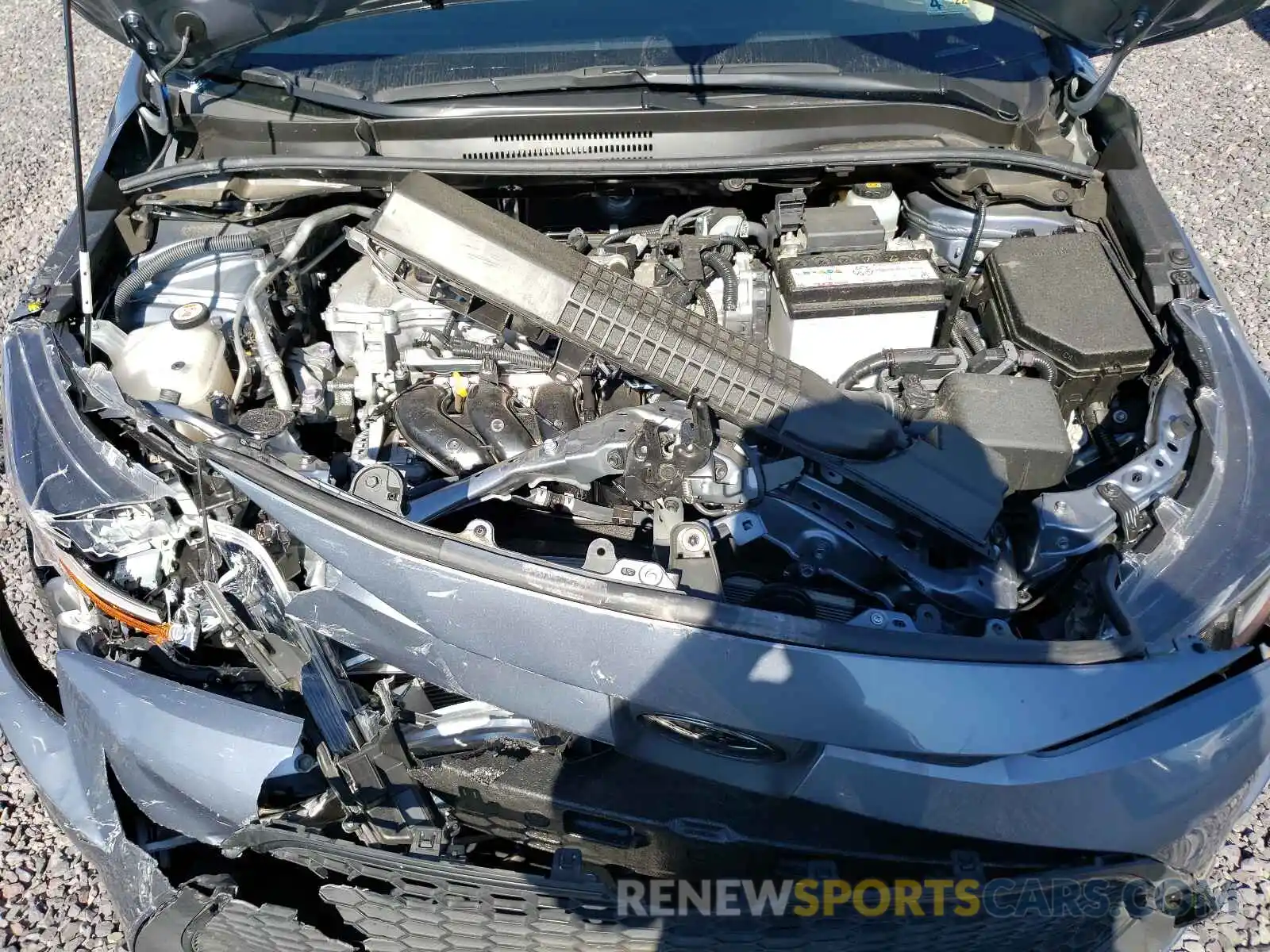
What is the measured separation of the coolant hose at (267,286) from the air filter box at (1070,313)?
67.5 inches

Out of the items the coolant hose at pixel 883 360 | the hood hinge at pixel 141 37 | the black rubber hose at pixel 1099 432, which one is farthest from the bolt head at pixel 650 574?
the hood hinge at pixel 141 37

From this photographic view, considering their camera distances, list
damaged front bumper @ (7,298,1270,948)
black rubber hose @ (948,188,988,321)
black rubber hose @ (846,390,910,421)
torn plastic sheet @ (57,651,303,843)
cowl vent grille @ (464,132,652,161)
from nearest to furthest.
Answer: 1. damaged front bumper @ (7,298,1270,948)
2. torn plastic sheet @ (57,651,303,843)
3. black rubber hose @ (846,390,910,421)
4. cowl vent grille @ (464,132,652,161)
5. black rubber hose @ (948,188,988,321)

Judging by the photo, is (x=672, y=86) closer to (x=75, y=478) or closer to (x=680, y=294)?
(x=680, y=294)

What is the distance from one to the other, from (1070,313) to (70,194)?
4.70 metres

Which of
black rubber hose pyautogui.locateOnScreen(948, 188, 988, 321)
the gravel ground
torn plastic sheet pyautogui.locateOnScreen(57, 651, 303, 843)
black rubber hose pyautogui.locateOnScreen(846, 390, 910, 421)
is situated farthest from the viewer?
black rubber hose pyautogui.locateOnScreen(948, 188, 988, 321)

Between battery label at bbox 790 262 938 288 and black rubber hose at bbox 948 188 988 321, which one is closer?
battery label at bbox 790 262 938 288

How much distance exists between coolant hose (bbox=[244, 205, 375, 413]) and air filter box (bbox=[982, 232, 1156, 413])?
67.5 inches

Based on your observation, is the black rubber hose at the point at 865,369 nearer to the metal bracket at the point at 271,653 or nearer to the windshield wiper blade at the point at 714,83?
the windshield wiper blade at the point at 714,83

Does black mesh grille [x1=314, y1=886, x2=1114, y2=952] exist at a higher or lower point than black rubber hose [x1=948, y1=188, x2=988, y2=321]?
lower

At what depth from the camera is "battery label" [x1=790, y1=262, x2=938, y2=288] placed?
2291 mm

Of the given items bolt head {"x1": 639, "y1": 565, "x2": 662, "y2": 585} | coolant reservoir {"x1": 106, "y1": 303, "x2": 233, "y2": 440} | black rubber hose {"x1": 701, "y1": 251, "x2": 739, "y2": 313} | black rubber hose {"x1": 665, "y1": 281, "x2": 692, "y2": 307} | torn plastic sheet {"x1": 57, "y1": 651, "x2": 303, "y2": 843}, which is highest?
black rubber hose {"x1": 701, "y1": 251, "x2": 739, "y2": 313}

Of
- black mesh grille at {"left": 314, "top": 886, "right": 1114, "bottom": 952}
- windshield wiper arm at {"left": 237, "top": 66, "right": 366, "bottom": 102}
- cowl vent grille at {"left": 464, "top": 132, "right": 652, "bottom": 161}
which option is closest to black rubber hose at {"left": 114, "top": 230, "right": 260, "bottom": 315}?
windshield wiper arm at {"left": 237, "top": 66, "right": 366, "bottom": 102}

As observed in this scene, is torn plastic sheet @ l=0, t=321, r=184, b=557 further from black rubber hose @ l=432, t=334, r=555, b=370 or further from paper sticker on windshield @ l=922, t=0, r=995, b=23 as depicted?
paper sticker on windshield @ l=922, t=0, r=995, b=23

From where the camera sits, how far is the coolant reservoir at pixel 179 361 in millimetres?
2111
